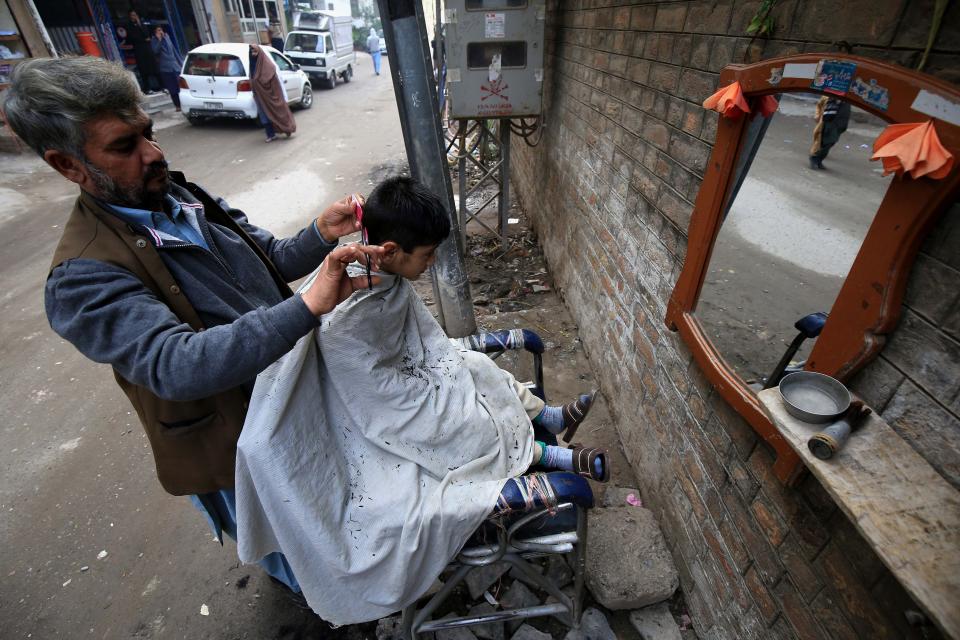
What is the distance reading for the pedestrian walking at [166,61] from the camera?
11148 millimetres

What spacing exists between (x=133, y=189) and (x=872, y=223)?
191 centimetres

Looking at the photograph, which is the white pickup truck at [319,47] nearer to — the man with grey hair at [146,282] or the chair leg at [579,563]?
the man with grey hair at [146,282]

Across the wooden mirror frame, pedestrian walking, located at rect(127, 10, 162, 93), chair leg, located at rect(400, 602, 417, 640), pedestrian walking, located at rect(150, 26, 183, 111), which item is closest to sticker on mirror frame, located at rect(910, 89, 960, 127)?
the wooden mirror frame

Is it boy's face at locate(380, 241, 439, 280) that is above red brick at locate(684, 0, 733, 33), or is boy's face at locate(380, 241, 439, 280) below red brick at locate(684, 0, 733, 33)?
below

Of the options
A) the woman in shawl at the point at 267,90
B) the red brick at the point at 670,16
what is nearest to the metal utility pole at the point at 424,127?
the red brick at the point at 670,16

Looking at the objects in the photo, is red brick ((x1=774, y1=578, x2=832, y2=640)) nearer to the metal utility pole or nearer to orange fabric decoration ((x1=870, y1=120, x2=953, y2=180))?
orange fabric decoration ((x1=870, y1=120, x2=953, y2=180))

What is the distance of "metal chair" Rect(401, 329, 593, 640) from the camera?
4.98ft

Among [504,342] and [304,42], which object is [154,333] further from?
[304,42]

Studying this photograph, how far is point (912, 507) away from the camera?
2.91ft

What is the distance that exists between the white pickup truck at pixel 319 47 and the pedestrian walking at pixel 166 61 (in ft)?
13.1

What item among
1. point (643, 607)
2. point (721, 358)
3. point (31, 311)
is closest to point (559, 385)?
point (643, 607)

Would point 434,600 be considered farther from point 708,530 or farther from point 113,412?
point 113,412

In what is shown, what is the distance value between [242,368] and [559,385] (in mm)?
2484

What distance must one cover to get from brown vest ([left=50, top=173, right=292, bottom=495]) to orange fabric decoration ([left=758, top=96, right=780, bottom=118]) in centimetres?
174
